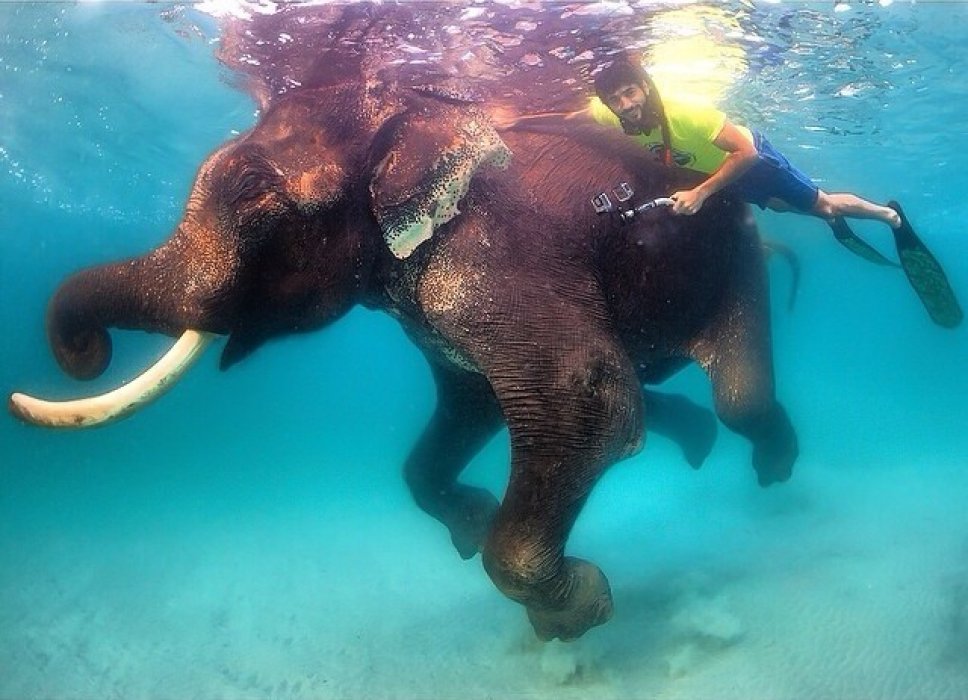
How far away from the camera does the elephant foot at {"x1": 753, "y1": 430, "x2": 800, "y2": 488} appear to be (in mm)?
5484

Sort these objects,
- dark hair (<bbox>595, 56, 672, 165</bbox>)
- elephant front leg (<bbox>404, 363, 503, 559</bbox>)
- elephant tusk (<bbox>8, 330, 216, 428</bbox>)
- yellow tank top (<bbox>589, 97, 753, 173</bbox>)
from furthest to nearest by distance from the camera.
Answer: elephant front leg (<bbox>404, 363, 503, 559</bbox>)
yellow tank top (<bbox>589, 97, 753, 173</bbox>)
dark hair (<bbox>595, 56, 672, 165</bbox>)
elephant tusk (<bbox>8, 330, 216, 428</bbox>)

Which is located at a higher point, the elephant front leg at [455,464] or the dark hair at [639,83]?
the dark hair at [639,83]

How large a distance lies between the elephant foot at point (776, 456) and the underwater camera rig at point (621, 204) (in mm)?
2145

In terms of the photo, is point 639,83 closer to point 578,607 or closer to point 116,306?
point 578,607

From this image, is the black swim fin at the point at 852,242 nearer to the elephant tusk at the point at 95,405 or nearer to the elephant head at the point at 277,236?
the elephant head at the point at 277,236

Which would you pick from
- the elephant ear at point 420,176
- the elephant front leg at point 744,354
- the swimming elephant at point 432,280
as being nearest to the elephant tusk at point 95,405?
the swimming elephant at point 432,280

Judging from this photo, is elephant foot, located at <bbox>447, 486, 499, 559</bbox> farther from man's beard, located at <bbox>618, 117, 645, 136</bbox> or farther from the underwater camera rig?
man's beard, located at <bbox>618, 117, 645, 136</bbox>

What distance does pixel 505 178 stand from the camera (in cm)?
409

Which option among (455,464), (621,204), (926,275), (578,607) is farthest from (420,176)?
(926,275)

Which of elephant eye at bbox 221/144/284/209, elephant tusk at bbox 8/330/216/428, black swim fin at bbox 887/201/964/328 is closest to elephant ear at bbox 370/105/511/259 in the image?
elephant eye at bbox 221/144/284/209

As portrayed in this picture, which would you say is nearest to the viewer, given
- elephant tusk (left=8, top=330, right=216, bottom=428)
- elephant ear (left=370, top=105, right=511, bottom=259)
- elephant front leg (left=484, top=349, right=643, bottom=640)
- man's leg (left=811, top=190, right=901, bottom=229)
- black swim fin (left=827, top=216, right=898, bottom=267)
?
elephant tusk (left=8, top=330, right=216, bottom=428)

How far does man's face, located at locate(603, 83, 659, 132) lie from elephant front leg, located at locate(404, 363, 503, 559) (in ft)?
7.66

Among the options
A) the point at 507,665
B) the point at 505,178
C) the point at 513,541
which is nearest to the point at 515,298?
the point at 505,178

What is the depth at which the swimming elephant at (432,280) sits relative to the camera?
11.5 ft
